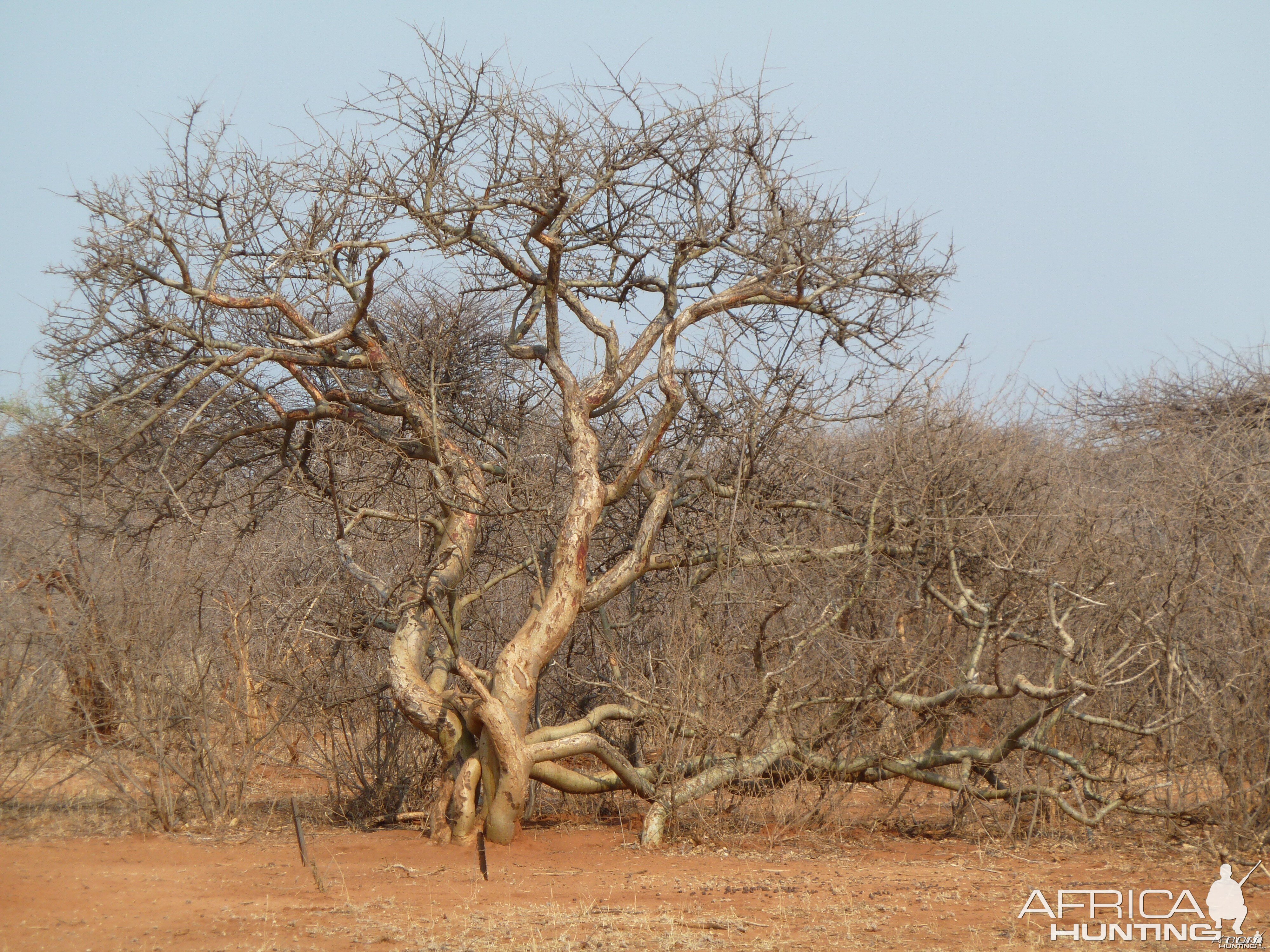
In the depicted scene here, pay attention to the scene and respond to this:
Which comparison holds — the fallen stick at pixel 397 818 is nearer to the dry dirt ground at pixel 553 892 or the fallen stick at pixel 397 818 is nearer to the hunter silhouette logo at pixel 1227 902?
the dry dirt ground at pixel 553 892

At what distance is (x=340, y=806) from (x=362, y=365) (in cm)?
370

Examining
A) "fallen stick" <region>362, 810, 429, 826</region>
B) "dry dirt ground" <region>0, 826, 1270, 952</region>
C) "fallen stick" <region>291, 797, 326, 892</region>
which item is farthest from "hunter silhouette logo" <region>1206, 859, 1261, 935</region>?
"fallen stick" <region>362, 810, 429, 826</region>

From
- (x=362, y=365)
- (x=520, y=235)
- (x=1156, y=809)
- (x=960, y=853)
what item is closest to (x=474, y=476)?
(x=362, y=365)

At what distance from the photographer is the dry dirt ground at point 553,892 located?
5.11 meters

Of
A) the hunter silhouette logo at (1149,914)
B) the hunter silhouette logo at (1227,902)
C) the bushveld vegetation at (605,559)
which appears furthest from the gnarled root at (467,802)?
the hunter silhouette logo at (1227,902)

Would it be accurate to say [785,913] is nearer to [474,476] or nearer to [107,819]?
[474,476]

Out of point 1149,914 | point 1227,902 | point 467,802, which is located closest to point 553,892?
point 467,802

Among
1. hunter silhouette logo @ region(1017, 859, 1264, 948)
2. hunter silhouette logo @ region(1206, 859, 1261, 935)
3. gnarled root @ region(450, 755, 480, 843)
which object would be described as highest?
gnarled root @ region(450, 755, 480, 843)

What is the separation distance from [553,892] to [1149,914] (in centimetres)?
324

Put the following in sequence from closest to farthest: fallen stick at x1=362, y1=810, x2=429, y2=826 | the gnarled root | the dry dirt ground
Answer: the dry dirt ground → the gnarled root → fallen stick at x1=362, y1=810, x2=429, y2=826

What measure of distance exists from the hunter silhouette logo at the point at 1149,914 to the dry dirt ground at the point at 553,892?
98mm

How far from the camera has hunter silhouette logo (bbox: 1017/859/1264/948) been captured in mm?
5164

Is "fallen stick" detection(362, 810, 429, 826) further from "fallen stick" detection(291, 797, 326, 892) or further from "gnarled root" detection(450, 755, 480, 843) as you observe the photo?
"fallen stick" detection(291, 797, 326, 892)

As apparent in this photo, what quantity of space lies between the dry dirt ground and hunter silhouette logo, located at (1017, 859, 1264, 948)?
3.9 inches
